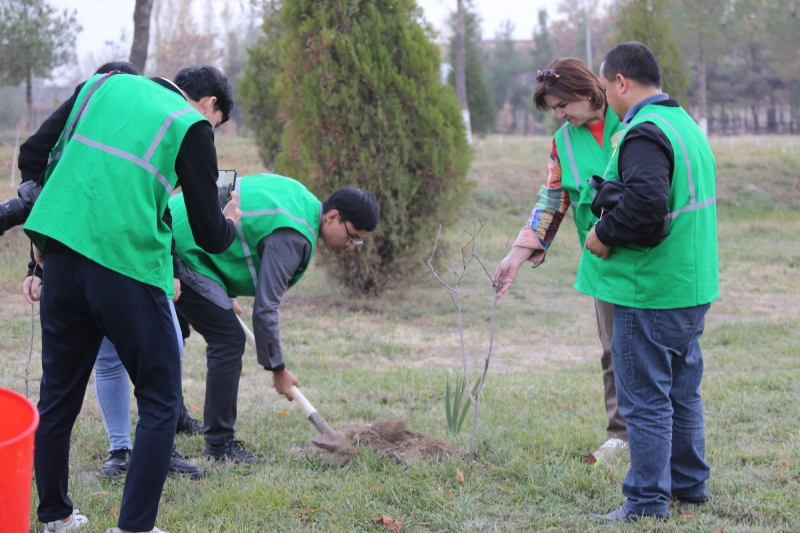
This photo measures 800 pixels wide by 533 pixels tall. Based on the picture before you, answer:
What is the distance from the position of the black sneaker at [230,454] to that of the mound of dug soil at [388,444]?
1.02ft

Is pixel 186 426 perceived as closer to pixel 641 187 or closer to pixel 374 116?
pixel 641 187

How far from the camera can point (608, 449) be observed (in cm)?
351

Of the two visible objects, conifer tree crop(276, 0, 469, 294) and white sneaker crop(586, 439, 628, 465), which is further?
conifer tree crop(276, 0, 469, 294)

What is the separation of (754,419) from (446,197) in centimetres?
441

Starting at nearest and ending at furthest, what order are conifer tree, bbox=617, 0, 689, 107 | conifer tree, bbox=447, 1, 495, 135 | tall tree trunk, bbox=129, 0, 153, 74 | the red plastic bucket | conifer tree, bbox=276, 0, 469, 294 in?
the red plastic bucket
conifer tree, bbox=276, 0, 469, 294
tall tree trunk, bbox=129, 0, 153, 74
conifer tree, bbox=617, 0, 689, 107
conifer tree, bbox=447, 1, 495, 135

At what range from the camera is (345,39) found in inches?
299

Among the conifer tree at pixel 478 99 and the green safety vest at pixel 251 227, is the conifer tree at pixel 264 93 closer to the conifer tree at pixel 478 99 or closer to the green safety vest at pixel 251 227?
the green safety vest at pixel 251 227

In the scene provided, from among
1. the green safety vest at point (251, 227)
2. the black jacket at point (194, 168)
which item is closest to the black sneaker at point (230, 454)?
the green safety vest at point (251, 227)

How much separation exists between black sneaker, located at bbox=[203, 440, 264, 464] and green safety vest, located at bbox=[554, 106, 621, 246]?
72.8 inches

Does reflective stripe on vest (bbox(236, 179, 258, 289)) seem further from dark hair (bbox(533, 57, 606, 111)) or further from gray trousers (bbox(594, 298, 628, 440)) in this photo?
gray trousers (bbox(594, 298, 628, 440))

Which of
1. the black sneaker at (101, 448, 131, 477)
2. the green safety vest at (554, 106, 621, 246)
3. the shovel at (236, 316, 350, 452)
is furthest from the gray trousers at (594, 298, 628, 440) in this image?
the black sneaker at (101, 448, 131, 477)

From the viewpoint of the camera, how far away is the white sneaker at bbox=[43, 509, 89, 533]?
2.62 metres

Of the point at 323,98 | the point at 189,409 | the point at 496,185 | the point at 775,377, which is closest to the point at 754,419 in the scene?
the point at 775,377

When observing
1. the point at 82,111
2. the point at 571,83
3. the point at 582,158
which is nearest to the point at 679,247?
the point at 582,158
